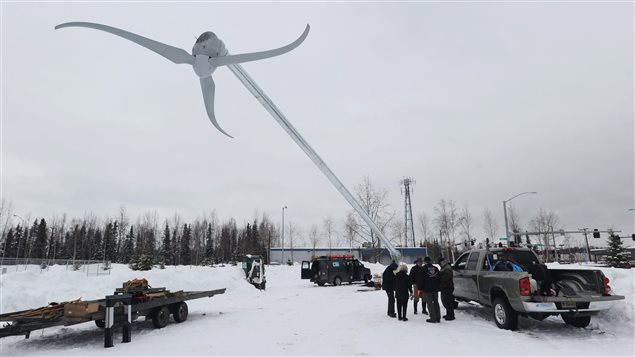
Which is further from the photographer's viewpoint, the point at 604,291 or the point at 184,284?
the point at 184,284

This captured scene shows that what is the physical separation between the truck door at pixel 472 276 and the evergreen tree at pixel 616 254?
128 ft

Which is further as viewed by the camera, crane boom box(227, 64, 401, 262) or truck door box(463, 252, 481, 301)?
crane boom box(227, 64, 401, 262)

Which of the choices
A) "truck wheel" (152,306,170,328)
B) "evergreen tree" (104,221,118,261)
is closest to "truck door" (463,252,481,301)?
"truck wheel" (152,306,170,328)

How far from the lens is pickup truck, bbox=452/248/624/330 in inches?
323

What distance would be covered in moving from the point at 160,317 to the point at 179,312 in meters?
0.89

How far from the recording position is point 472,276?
10859 millimetres

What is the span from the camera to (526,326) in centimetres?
949

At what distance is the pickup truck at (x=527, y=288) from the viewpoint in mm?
8203

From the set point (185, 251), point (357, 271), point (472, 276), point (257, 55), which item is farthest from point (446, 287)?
point (185, 251)

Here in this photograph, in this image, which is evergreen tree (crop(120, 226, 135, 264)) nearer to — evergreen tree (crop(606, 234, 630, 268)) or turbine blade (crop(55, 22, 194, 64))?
turbine blade (crop(55, 22, 194, 64))

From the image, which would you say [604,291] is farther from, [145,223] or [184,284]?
[145,223]

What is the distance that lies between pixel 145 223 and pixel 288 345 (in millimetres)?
100656

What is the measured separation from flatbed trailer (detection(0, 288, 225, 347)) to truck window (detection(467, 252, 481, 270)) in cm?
809

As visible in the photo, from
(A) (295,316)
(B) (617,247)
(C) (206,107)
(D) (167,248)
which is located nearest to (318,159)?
(C) (206,107)
